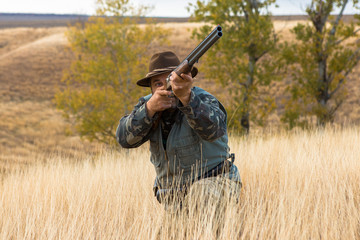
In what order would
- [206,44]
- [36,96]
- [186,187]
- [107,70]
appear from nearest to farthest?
[206,44], [186,187], [107,70], [36,96]

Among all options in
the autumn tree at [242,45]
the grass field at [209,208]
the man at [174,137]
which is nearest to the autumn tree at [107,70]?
the autumn tree at [242,45]

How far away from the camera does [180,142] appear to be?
312cm

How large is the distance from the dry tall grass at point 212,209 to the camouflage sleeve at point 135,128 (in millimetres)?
557

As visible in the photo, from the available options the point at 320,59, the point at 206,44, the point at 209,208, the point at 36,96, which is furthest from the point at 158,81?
the point at 36,96

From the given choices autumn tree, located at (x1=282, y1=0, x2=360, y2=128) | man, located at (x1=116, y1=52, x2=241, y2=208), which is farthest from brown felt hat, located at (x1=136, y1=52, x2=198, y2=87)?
autumn tree, located at (x1=282, y1=0, x2=360, y2=128)

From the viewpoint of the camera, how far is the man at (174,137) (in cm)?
289

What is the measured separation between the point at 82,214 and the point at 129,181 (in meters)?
1.16

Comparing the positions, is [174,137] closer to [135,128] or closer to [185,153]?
[185,153]

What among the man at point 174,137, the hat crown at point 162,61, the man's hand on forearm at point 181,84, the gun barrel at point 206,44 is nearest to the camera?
the gun barrel at point 206,44

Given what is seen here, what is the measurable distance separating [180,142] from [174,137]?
7 cm

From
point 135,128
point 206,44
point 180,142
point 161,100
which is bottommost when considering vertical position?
point 180,142

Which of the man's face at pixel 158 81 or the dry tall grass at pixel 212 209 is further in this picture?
the man's face at pixel 158 81

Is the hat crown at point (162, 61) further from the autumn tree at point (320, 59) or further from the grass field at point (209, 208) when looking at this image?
the autumn tree at point (320, 59)

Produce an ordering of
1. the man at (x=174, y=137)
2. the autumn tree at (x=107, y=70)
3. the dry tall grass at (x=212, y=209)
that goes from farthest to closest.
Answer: the autumn tree at (x=107, y=70) < the man at (x=174, y=137) < the dry tall grass at (x=212, y=209)
